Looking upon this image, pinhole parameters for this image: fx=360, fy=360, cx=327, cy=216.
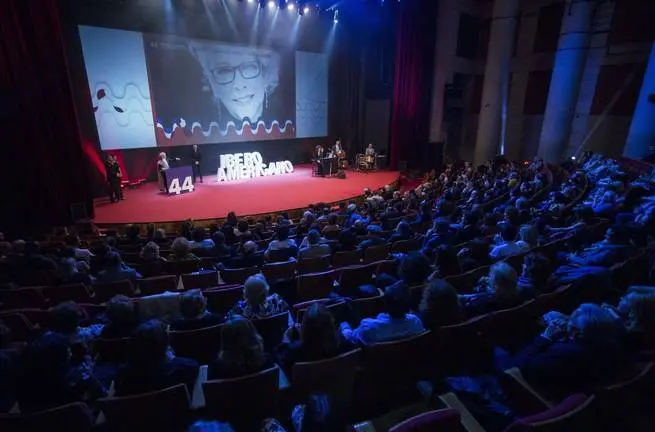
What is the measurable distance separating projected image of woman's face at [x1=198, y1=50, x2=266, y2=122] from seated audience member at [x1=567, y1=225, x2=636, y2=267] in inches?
446

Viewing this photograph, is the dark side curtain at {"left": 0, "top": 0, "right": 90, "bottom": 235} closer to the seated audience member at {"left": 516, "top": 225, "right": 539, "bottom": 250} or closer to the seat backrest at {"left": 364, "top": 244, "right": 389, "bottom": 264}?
the seat backrest at {"left": 364, "top": 244, "right": 389, "bottom": 264}

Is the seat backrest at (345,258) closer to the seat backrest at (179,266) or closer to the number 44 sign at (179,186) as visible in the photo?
the seat backrest at (179,266)

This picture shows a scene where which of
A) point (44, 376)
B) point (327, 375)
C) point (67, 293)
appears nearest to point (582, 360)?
point (327, 375)

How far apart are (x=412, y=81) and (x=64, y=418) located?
14809mm

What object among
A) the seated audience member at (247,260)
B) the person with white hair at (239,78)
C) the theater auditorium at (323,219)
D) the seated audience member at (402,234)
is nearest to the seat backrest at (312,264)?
the theater auditorium at (323,219)

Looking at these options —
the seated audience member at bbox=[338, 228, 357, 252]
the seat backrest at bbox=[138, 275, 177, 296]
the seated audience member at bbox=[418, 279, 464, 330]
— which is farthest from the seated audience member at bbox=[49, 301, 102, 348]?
the seated audience member at bbox=[338, 228, 357, 252]

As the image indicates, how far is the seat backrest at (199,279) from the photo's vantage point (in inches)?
153

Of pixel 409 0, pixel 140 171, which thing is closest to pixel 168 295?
pixel 140 171

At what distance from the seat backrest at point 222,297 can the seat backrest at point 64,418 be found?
1.59m

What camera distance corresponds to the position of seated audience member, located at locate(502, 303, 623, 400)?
5.93 feet

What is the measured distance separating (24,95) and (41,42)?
1.13 m

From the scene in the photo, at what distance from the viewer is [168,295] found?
310 cm

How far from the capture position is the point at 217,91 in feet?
39.3

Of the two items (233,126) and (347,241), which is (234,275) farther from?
(233,126)
